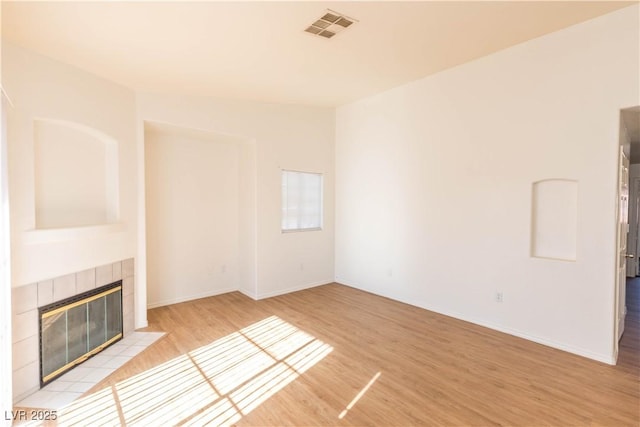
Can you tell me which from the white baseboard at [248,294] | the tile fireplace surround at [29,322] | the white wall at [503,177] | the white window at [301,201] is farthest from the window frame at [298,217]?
the tile fireplace surround at [29,322]

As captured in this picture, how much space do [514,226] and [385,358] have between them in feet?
6.89

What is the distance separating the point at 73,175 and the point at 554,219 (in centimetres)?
511

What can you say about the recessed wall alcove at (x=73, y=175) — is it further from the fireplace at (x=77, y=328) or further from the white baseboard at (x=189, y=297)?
the white baseboard at (x=189, y=297)

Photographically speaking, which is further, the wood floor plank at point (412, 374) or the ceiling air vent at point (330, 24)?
the ceiling air vent at point (330, 24)

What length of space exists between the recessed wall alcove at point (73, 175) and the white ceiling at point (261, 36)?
0.71m

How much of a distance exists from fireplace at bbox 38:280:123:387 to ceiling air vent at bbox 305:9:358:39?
3.41 m

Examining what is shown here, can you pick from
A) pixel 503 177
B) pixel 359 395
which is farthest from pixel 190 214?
pixel 503 177

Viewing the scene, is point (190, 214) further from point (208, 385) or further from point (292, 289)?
point (208, 385)

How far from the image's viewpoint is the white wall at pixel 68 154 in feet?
8.29

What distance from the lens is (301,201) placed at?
555 centimetres

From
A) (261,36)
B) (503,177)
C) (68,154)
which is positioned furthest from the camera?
(503,177)

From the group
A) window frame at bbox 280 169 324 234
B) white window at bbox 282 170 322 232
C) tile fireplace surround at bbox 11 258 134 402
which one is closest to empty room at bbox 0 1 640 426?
tile fireplace surround at bbox 11 258 134 402

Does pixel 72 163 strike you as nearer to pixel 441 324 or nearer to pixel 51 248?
pixel 51 248

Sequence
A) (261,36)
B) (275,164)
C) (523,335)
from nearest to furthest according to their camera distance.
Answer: (261,36) < (523,335) < (275,164)
